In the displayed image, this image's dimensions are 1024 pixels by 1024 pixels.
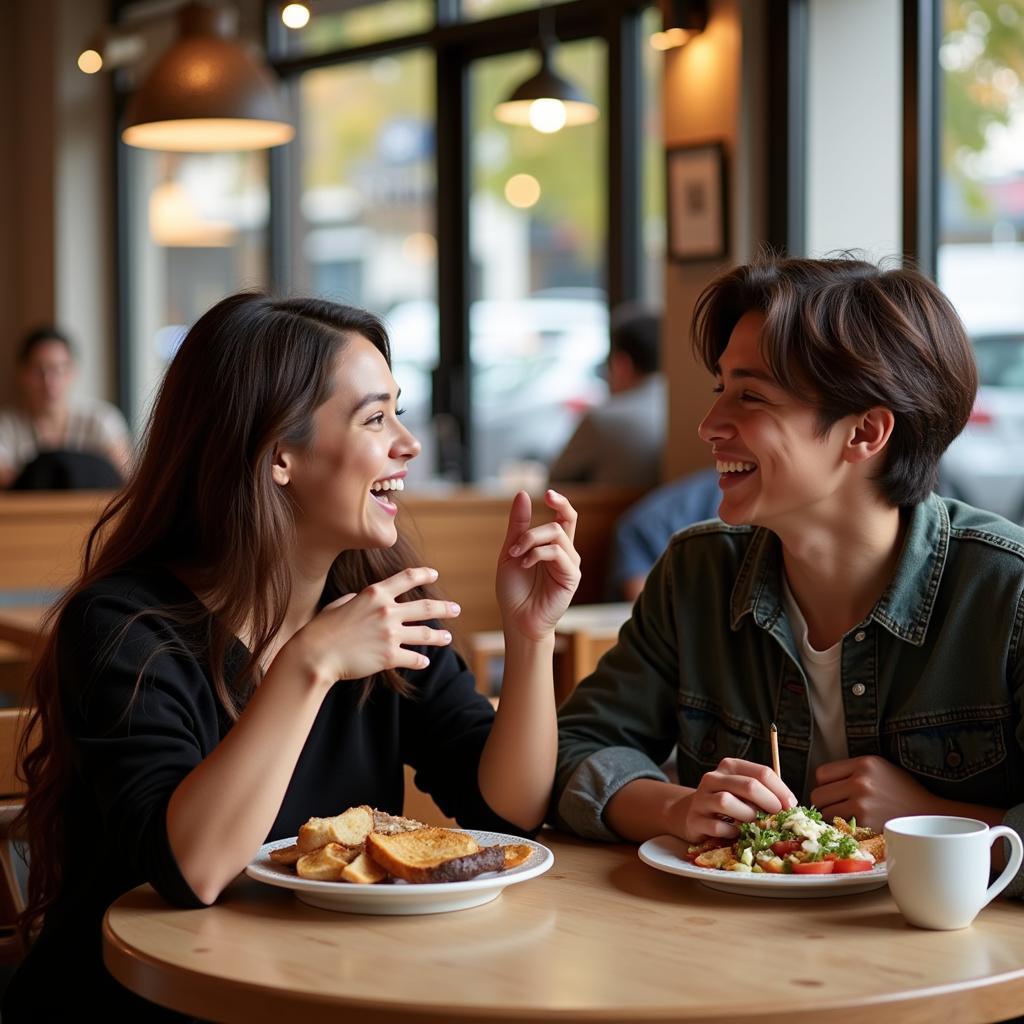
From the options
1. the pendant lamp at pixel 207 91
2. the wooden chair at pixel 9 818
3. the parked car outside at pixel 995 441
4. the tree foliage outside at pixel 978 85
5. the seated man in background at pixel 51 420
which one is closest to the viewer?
the wooden chair at pixel 9 818

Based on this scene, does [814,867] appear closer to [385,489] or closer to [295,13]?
[385,489]

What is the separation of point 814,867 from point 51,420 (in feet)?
19.8

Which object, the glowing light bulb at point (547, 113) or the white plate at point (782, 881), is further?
the glowing light bulb at point (547, 113)

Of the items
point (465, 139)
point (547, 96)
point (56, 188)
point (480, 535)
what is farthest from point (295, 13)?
point (56, 188)

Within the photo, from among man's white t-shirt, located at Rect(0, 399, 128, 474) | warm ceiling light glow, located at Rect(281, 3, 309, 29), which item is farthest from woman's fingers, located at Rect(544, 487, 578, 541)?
man's white t-shirt, located at Rect(0, 399, 128, 474)

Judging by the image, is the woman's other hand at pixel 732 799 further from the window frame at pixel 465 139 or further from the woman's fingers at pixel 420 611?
the window frame at pixel 465 139

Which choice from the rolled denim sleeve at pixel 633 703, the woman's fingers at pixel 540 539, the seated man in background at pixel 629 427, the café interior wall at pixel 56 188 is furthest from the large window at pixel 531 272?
the woman's fingers at pixel 540 539

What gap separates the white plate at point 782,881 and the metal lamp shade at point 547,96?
406cm

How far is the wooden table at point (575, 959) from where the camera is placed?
116 centimetres

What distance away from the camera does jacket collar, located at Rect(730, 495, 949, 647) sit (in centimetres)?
176

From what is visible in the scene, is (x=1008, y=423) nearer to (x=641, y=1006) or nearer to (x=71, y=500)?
(x=71, y=500)

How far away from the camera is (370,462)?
1760mm

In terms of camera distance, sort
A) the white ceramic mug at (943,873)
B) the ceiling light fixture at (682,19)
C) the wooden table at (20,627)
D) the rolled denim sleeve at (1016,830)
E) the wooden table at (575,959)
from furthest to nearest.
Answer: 1. the ceiling light fixture at (682,19)
2. the wooden table at (20,627)
3. the rolled denim sleeve at (1016,830)
4. the white ceramic mug at (943,873)
5. the wooden table at (575,959)

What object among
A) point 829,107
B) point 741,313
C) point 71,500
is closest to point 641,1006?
point 741,313
